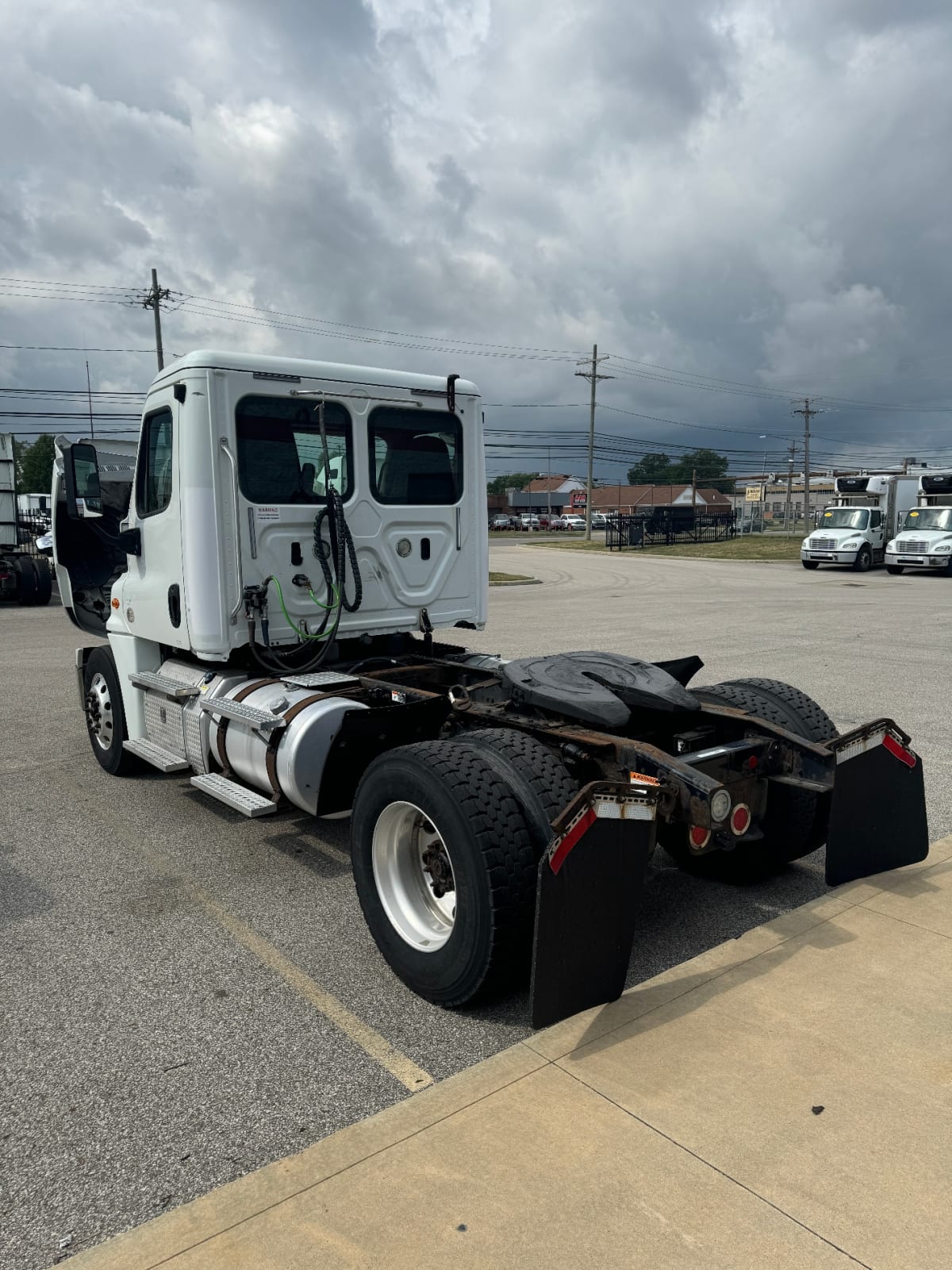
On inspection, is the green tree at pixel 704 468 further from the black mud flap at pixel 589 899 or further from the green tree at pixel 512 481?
the black mud flap at pixel 589 899

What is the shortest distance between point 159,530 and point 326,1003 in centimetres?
335

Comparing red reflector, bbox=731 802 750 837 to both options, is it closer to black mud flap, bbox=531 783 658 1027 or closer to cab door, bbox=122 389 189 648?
black mud flap, bbox=531 783 658 1027

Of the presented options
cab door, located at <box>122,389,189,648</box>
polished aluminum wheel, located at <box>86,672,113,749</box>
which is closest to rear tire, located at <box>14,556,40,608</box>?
polished aluminum wheel, located at <box>86,672,113,749</box>

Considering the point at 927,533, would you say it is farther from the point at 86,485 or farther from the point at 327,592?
the point at 86,485

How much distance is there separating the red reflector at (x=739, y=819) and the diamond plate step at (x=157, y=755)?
3.43m

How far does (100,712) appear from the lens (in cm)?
689

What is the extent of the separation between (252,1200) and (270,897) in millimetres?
2221

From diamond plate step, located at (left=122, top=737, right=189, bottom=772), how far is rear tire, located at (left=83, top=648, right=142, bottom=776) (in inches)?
12.9

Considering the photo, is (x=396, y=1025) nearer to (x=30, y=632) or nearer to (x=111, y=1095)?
(x=111, y=1095)

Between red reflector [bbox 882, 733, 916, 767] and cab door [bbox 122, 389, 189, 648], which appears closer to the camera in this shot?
red reflector [bbox 882, 733, 916, 767]

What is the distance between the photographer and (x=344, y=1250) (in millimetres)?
2311

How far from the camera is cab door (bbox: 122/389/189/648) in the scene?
5551 millimetres

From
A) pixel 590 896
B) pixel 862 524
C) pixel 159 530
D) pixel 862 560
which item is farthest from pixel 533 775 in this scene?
pixel 862 524

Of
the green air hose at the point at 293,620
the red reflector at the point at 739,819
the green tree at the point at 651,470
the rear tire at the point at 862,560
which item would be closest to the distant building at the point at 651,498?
the green tree at the point at 651,470
